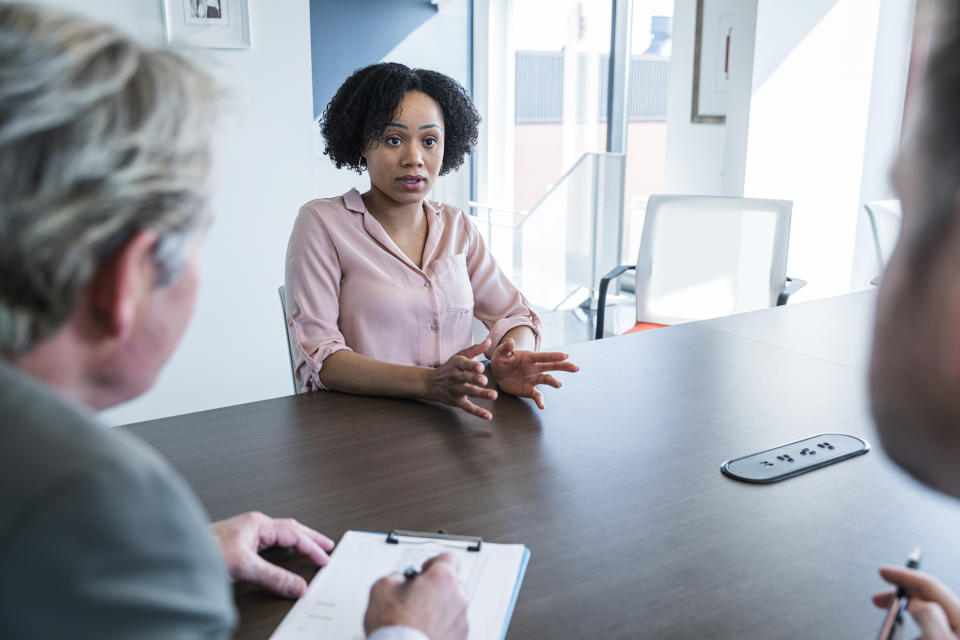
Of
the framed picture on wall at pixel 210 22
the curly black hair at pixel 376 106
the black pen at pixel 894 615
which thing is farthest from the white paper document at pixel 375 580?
the framed picture on wall at pixel 210 22

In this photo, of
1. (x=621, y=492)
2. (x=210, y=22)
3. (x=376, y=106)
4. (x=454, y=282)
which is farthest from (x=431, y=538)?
(x=210, y=22)

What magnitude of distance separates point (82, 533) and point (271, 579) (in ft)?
1.88

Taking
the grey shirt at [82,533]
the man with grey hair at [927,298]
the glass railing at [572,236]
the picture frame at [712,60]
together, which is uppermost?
the picture frame at [712,60]

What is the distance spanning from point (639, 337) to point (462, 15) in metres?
4.61

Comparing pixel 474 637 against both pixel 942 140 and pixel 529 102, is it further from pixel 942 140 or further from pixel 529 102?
pixel 529 102

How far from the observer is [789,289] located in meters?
2.99

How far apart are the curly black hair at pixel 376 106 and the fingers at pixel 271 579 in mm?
1290

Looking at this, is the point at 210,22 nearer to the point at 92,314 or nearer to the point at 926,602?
the point at 92,314

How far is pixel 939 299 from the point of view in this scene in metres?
0.52

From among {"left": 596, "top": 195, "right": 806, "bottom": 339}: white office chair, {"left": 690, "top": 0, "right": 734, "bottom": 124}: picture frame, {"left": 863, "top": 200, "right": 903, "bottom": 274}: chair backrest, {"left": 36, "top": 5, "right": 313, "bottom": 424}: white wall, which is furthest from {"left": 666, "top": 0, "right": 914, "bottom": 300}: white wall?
{"left": 36, "top": 5, "right": 313, "bottom": 424}: white wall

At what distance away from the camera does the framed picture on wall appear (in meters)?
2.93

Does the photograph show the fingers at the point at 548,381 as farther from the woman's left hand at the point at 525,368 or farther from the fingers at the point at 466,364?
the fingers at the point at 466,364

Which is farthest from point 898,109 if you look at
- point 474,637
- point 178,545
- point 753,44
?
point 178,545

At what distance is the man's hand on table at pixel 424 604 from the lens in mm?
881
